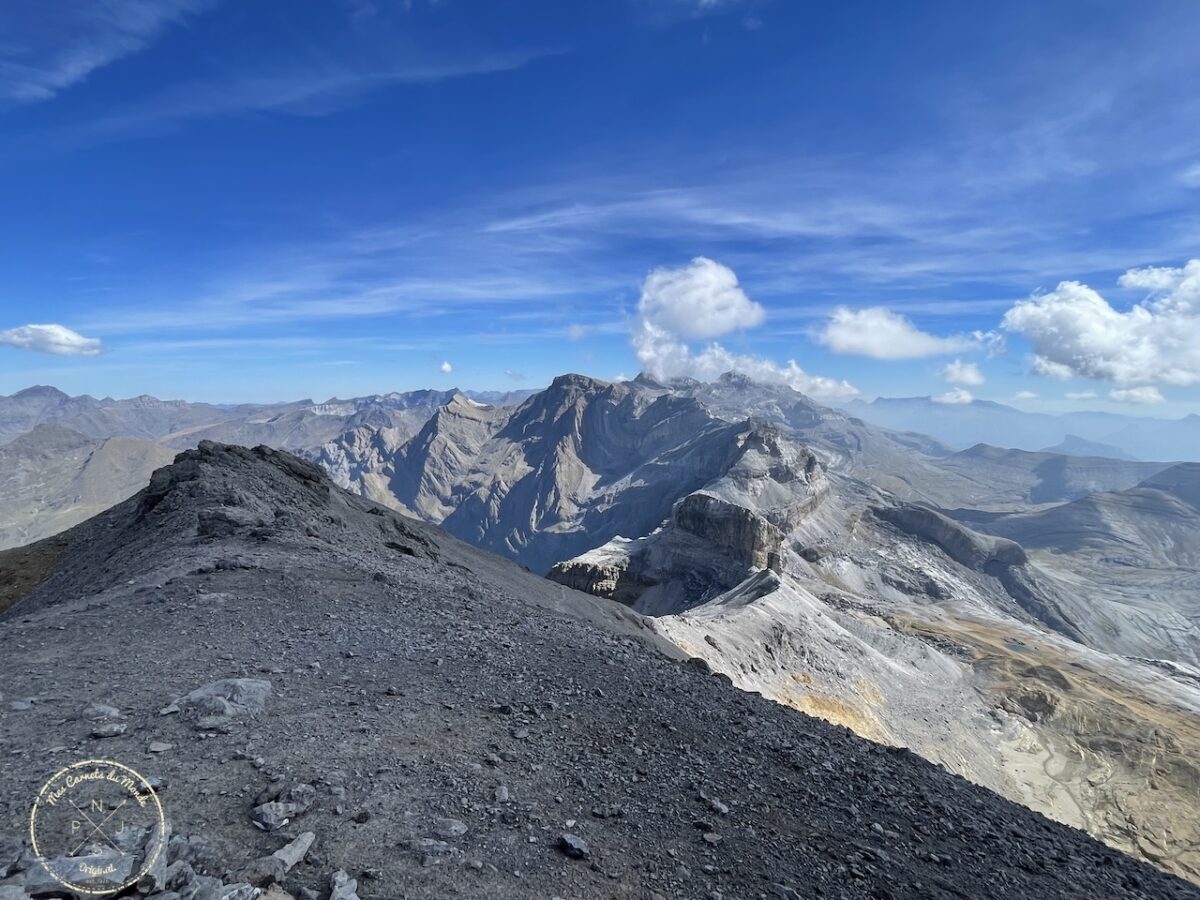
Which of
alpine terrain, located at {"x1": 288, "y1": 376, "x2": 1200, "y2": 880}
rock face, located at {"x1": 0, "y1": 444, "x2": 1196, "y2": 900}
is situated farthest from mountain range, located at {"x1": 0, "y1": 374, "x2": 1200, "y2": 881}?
rock face, located at {"x1": 0, "y1": 444, "x2": 1196, "y2": 900}

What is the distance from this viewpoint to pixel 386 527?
1435 inches

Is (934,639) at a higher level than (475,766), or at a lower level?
lower

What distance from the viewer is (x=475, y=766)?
32.6ft

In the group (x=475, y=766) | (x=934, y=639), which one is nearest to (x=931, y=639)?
(x=934, y=639)

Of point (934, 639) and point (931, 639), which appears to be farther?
point (931, 639)

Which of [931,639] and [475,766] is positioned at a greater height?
[475,766]

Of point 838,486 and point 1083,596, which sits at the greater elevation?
point 838,486

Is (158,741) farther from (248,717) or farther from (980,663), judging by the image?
(980,663)

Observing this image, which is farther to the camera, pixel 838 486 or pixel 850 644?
pixel 838 486

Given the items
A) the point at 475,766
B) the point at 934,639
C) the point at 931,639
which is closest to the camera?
the point at 475,766

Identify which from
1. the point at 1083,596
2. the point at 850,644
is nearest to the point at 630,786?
the point at 850,644

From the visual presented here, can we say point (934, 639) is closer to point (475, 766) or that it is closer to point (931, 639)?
point (931, 639)

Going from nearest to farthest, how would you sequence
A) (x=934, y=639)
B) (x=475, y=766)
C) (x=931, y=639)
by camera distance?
(x=475, y=766) → (x=934, y=639) → (x=931, y=639)

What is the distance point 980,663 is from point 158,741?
82.4 m
